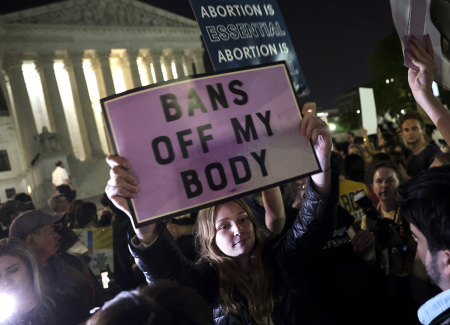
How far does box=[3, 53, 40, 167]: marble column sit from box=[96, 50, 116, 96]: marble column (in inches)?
271

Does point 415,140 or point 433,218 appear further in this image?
point 415,140

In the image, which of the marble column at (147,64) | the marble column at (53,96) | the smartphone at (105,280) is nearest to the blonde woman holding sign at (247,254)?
the smartphone at (105,280)

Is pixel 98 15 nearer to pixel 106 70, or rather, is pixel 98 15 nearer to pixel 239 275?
pixel 106 70

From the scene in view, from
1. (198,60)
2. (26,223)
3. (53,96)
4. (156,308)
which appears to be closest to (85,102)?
(53,96)

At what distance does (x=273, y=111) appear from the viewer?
2.63 metres

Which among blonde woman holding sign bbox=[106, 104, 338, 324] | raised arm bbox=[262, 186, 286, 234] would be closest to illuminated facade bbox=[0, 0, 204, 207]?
raised arm bbox=[262, 186, 286, 234]

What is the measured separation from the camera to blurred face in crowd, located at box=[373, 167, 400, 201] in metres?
4.11

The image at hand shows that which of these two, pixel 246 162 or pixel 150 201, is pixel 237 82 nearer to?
pixel 246 162

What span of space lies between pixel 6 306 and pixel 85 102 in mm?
37546

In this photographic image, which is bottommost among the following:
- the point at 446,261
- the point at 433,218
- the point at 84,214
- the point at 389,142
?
the point at 446,261

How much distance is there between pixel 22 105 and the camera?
33906 millimetres

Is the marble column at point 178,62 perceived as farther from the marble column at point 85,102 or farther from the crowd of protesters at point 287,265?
the crowd of protesters at point 287,265

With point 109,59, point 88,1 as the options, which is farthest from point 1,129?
point 88,1

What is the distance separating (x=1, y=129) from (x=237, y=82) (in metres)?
47.3
